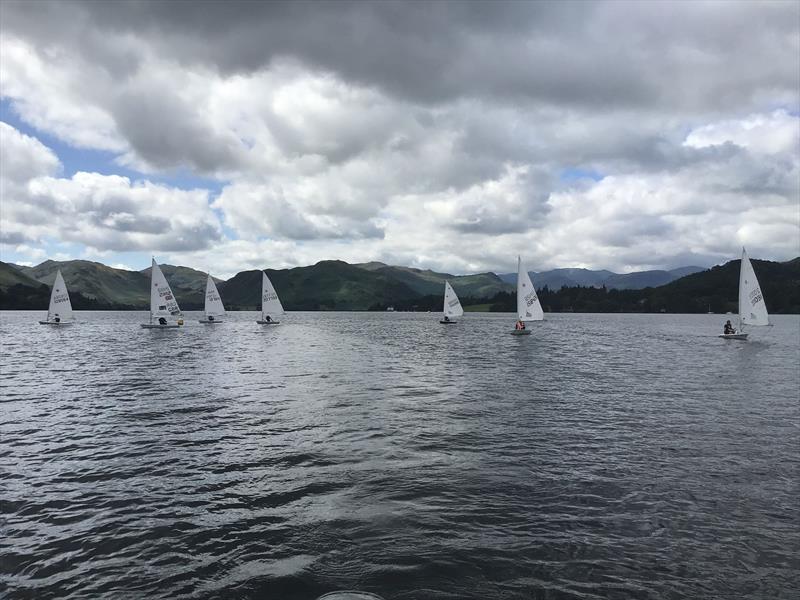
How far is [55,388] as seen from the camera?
1518 inches

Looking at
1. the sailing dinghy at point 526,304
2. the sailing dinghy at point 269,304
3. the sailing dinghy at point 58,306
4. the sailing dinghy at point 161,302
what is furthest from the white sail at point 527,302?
the sailing dinghy at point 58,306

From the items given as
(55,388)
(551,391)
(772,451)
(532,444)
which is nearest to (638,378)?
(551,391)

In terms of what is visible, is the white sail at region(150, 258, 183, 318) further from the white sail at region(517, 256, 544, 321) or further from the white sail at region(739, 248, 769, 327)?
the white sail at region(739, 248, 769, 327)

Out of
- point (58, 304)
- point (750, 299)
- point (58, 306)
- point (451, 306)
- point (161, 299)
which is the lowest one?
Result: point (451, 306)

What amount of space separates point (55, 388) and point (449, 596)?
131 feet

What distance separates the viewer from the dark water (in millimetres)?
11391

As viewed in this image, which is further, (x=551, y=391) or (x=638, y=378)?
(x=638, y=378)

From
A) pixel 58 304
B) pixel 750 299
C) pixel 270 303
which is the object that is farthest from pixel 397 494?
pixel 58 304

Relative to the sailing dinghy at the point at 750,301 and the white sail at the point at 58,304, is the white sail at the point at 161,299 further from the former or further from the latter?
the sailing dinghy at the point at 750,301

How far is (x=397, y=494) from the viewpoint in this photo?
16.6 meters

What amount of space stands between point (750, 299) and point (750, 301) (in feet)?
1.82

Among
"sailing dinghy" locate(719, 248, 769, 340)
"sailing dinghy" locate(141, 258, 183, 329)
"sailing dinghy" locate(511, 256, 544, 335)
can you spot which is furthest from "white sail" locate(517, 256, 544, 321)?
"sailing dinghy" locate(141, 258, 183, 329)

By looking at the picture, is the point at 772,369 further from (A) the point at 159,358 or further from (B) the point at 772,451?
(A) the point at 159,358

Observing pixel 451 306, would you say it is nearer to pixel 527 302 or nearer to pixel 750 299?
pixel 527 302
